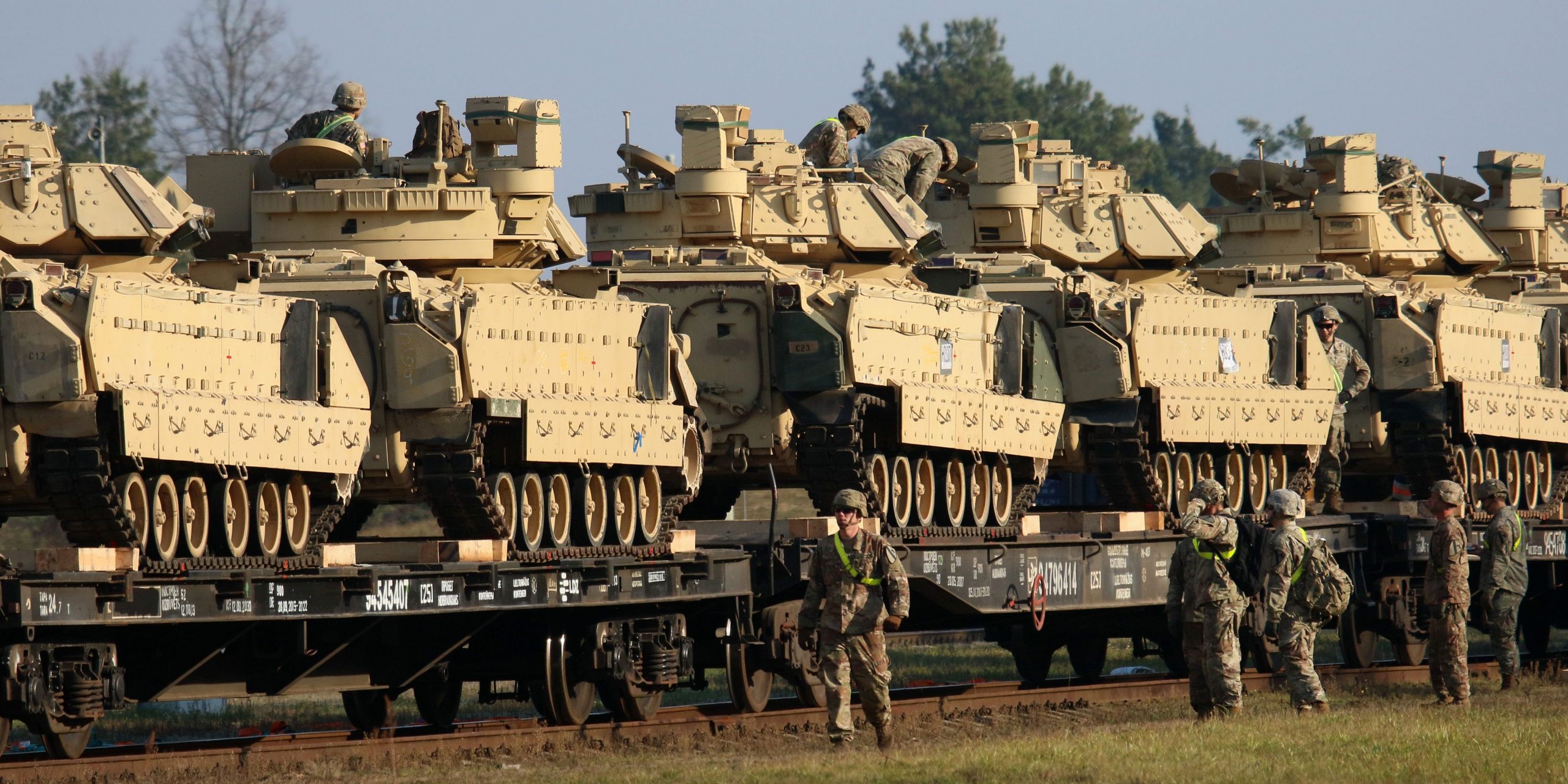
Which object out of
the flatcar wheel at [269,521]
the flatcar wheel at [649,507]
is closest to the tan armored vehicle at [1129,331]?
the flatcar wheel at [649,507]

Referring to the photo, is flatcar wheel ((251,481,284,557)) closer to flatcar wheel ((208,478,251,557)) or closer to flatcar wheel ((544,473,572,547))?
flatcar wheel ((208,478,251,557))

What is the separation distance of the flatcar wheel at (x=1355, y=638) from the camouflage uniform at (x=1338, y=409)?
226 centimetres

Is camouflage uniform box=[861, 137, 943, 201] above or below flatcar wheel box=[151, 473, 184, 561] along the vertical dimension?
above

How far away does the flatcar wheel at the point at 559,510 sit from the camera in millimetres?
19844

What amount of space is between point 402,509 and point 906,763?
38.2 m

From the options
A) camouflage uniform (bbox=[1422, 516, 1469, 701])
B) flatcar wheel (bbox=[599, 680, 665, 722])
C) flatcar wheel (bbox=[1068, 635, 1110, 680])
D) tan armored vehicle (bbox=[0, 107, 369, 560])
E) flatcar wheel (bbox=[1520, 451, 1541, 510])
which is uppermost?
tan armored vehicle (bbox=[0, 107, 369, 560])

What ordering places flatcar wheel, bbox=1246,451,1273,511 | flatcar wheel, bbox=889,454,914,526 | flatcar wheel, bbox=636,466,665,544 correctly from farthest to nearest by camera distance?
flatcar wheel, bbox=1246,451,1273,511, flatcar wheel, bbox=889,454,914,526, flatcar wheel, bbox=636,466,665,544

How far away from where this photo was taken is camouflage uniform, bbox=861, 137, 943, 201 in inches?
1046

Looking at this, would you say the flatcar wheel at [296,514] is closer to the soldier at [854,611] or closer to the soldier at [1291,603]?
the soldier at [854,611]

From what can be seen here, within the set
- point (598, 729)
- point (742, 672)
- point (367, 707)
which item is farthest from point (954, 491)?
point (598, 729)

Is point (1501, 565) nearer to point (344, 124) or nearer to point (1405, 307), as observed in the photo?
point (1405, 307)

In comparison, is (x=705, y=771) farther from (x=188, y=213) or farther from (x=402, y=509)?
(x=402, y=509)

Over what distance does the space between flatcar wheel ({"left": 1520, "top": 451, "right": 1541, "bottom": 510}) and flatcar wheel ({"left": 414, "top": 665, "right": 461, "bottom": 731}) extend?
1531 cm

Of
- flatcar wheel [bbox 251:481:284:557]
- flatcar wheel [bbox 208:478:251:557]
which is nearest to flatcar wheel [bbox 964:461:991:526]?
flatcar wheel [bbox 251:481:284:557]
